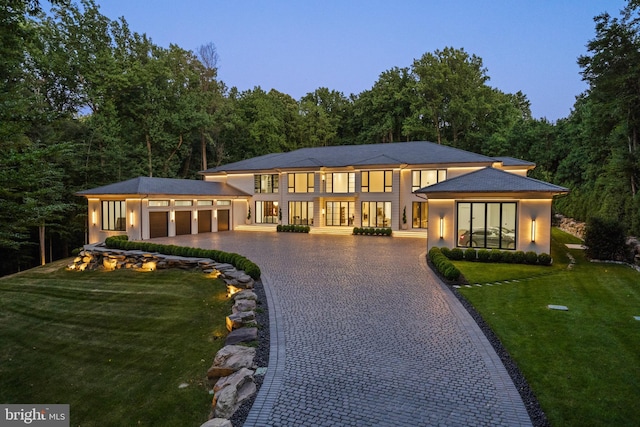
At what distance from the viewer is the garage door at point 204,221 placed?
28.3 meters

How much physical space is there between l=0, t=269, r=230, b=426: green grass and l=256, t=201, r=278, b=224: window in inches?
621

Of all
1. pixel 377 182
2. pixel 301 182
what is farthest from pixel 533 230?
pixel 301 182

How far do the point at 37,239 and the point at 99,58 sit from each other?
1762 cm

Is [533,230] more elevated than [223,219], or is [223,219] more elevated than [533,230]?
[533,230]

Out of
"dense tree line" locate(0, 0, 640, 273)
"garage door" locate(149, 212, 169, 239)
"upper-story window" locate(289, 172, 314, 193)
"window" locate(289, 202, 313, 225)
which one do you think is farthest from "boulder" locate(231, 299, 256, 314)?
"upper-story window" locate(289, 172, 314, 193)

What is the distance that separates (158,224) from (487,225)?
20277mm

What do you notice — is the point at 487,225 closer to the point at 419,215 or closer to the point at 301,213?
the point at 419,215

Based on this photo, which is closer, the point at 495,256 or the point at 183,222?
the point at 495,256

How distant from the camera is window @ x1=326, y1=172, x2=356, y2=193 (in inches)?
1114

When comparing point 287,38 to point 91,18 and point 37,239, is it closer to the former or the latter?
point 91,18

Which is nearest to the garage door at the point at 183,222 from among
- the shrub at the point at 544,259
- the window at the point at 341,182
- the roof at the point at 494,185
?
the window at the point at 341,182

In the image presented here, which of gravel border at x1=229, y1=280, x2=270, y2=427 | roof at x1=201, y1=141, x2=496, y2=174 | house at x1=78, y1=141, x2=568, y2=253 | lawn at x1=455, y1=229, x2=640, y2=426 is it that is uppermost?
roof at x1=201, y1=141, x2=496, y2=174

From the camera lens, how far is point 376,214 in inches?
1088

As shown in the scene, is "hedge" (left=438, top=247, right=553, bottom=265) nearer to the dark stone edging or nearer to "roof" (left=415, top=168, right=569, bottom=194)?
"roof" (left=415, top=168, right=569, bottom=194)
